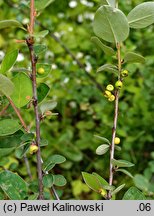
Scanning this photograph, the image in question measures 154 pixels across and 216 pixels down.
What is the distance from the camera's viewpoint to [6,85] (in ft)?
2.72

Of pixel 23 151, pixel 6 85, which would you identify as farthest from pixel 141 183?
pixel 6 85

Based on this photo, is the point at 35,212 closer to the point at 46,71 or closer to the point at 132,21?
the point at 46,71

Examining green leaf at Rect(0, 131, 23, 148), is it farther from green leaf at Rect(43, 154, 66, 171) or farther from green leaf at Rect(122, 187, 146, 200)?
green leaf at Rect(122, 187, 146, 200)

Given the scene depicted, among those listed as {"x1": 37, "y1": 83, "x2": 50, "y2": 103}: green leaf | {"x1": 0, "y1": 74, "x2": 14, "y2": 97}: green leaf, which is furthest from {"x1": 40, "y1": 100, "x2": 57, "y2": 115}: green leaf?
{"x1": 0, "y1": 74, "x2": 14, "y2": 97}: green leaf

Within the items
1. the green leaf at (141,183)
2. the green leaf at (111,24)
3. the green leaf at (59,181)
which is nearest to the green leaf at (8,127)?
the green leaf at (59,181)

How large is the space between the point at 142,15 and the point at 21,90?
27 centimetres

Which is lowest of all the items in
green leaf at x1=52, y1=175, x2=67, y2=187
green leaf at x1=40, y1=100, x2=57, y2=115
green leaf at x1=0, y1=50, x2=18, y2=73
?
green leaf at x1=52, y1=175, x2=67, y2=187

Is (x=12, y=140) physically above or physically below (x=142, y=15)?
below

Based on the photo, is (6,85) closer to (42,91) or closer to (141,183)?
(42,91)

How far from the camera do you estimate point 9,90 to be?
2.77 ft

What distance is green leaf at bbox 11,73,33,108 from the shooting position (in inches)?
35.3

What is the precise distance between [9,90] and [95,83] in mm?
1174

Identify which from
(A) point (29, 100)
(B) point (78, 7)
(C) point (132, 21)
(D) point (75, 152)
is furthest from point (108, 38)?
(B) point (78, 7)

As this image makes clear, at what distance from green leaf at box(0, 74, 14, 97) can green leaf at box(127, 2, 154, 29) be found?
0.25 meters
